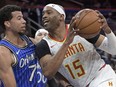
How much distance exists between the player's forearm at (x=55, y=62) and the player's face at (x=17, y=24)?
1.57ft

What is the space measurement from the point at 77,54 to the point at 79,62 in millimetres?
93

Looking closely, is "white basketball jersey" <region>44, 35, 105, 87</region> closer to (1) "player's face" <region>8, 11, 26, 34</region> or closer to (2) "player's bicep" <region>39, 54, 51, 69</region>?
(2) "player's bicep" <region>39, 54, 51, 69</region>

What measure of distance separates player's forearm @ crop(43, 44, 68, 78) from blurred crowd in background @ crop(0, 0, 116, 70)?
4687 mm

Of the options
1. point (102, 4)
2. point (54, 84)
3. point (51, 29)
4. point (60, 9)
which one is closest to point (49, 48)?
point (51, 29)

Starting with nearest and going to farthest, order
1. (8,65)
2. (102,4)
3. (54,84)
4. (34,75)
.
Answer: (8,65) → (34,75) → (54,84) → (102,4)

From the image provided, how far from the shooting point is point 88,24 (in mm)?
4238

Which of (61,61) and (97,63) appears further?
(97,63)

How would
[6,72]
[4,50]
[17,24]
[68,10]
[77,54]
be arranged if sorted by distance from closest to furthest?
[6,72], [4,50], [17,24], [77,54], [68,10]

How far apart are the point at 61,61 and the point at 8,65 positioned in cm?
55

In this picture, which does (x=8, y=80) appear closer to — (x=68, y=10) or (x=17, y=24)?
(x=17, y=24)

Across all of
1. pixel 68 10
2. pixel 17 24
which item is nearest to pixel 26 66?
pixel 17 24

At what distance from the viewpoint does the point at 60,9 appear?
459 cm

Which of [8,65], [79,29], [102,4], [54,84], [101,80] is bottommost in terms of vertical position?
[102,4]

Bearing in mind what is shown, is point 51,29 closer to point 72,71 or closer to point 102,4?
point 72,71
